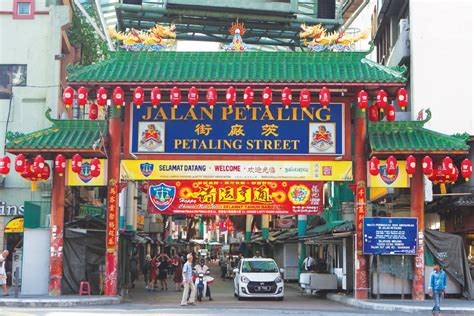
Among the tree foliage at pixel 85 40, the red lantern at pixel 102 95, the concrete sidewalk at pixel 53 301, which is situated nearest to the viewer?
the concrete sidewalk at pixel 53 301

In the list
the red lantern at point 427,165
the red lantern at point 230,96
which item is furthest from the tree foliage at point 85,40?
the red lantern at point 427,165

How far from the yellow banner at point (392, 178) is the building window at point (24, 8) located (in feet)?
72.5

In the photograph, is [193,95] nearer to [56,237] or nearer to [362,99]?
[362,99]

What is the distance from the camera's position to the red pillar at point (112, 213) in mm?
25469

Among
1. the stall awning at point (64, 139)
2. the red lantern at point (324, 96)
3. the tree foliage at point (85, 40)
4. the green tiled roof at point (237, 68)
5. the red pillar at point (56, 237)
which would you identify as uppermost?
the tree foliage at point (85, 40)

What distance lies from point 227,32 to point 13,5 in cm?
1310

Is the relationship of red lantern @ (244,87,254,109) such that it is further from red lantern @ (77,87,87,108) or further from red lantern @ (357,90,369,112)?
red lantern @ (77,87,87,108)

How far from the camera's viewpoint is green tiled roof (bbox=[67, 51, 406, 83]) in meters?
25.0

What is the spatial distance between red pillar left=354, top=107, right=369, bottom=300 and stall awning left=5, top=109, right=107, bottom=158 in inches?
353

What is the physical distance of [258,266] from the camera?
100 ft

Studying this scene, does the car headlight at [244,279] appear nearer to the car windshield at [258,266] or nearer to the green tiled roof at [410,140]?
the car windshield at [258,266]

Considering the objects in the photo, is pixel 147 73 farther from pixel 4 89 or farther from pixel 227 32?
pixel 227 32

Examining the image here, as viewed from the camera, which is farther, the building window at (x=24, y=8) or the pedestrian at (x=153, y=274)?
the building window at (x=24, y=8)

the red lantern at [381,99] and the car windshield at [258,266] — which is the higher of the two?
the red lantern at [381,99]
